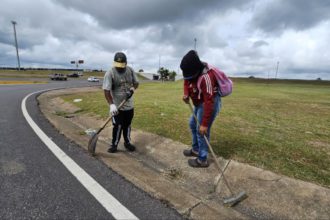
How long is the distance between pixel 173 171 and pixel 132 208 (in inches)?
Result: 44.5

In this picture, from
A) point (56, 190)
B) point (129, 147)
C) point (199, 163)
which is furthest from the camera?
point (129, 147)

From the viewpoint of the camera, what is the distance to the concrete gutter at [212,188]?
2.46 metres

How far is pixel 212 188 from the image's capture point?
117 inches

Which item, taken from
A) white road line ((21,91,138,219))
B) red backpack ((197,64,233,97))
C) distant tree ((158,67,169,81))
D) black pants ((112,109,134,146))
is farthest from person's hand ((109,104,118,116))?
distant tree ((158,67,169,81))

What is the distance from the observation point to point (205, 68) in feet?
10.7

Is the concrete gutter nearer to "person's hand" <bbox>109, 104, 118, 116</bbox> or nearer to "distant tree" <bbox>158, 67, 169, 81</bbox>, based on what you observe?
"person's hand" <bbox>109, 104, 118, 116</bbox>

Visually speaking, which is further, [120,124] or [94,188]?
[120,124]

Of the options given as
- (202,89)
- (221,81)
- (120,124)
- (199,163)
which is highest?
(221,81)

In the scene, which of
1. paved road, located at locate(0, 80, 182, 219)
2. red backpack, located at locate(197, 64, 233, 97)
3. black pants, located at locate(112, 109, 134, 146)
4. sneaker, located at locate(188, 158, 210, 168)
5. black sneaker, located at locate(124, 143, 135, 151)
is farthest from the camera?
black sneaker, located at locate(124, 143, 135, 151)

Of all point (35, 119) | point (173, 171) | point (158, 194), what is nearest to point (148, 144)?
point (173, 171)

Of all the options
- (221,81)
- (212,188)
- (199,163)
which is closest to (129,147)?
(199,163)

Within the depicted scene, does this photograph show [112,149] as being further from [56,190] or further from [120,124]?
[56,190]

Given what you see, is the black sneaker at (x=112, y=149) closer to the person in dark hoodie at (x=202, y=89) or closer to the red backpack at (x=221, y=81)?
the person in dark hoodie at (x=202, y=89)

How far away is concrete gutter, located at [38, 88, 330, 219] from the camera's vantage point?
246cm
